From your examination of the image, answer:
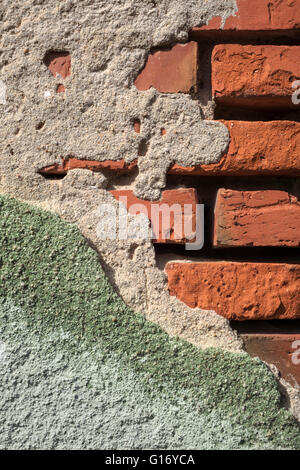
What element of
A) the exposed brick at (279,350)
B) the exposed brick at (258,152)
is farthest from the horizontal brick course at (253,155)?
the exposed brick at (279,350)

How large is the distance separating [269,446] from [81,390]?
0.35 meters

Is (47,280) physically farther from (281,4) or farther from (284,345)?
(281,4)

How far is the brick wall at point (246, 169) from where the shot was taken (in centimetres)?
83

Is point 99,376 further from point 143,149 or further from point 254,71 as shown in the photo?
point 254,71

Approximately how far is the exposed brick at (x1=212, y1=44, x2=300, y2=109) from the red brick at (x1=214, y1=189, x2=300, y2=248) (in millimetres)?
179

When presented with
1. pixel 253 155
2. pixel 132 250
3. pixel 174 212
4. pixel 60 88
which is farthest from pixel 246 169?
pixel 60 88

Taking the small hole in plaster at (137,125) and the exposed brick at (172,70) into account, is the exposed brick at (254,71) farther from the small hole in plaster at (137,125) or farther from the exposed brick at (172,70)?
the small hole in plaster at (137,125)

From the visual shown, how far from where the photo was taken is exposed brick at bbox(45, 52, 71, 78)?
0.84 meters

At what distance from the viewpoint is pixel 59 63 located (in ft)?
2.77

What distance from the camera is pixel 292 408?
0.82 metres

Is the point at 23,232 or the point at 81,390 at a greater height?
the point at 23,232

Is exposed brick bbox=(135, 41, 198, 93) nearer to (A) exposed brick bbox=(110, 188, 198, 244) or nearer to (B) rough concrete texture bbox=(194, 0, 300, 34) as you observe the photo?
(B) rough concrete texture bbox=(194, 0, 300, 34)

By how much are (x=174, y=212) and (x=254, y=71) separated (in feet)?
0.96
